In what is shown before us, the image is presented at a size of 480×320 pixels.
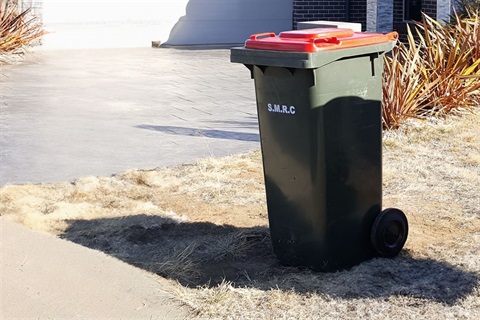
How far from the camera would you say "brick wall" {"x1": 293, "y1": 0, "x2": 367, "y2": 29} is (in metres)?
20.8

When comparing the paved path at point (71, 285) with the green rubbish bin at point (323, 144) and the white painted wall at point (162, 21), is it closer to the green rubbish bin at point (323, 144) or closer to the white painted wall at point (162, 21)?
the green rubbish bin at point (323, 144)

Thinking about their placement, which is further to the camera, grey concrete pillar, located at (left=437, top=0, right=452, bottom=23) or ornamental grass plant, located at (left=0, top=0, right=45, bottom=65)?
ornamental grass plant, located at (left=0, top=0, right=45, bottom=65)

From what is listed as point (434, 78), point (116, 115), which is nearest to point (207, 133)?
point (116, 115)

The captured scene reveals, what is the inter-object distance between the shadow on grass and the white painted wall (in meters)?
14.2

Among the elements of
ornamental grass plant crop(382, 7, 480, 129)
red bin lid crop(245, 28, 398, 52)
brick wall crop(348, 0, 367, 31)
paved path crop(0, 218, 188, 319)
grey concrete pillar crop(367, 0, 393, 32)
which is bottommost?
brick wall crop(348, 0, 367, 31)

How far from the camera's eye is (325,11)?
68.0 ft

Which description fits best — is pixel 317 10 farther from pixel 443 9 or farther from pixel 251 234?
pixel 251 234

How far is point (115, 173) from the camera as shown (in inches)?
322

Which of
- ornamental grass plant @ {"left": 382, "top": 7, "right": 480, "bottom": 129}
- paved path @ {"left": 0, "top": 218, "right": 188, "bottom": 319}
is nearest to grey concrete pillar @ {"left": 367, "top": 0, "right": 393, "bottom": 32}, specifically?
ornamental grass plant @ {"left": 382, "top": 7, "right": 480, "bottom": 129}

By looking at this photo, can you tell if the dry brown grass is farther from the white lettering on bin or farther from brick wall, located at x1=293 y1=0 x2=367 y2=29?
brick wall, located at x1=293 y1=0 x2=367 y2=29

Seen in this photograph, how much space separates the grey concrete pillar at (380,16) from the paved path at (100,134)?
3.00 metres

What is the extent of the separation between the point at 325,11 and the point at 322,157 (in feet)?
52.3

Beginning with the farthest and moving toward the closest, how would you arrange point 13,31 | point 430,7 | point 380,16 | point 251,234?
point 380,16
point 13,31
point 430,7
point 251,234

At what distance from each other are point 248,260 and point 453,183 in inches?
102
